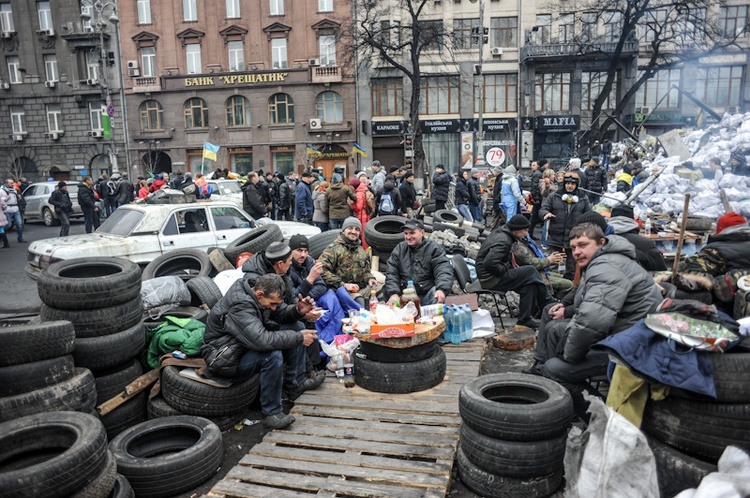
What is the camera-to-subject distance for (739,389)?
10.3 feet

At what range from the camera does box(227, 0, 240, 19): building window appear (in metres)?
37.3

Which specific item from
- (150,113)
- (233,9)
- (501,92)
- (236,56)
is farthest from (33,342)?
(233,9)

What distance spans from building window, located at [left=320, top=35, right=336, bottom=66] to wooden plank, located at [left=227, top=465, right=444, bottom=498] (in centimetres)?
3575

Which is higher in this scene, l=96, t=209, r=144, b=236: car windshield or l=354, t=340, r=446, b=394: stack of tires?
l=96, t=209, r=144, b=236: car windshield

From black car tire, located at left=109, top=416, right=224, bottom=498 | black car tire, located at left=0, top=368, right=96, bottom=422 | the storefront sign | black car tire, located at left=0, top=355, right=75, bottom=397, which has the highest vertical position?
the storefront sign

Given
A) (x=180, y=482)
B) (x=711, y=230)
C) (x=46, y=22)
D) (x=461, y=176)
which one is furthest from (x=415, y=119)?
(x=46, y=22)

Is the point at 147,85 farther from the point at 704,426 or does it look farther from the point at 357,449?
the point at 704,426

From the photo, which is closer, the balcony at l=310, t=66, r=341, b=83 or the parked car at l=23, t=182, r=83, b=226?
the parked car at l=23, t=182, r=83, b=226

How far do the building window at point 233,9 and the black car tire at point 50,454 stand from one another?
38603 mm

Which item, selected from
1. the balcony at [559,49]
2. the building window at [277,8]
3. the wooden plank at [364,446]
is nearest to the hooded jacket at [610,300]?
the wooden plank at [364,446]

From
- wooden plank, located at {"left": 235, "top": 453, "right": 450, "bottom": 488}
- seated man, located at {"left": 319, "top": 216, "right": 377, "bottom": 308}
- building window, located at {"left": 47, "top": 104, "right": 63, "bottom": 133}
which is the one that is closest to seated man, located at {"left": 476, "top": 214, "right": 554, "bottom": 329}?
seated man, located at {"left": 319, "top": 216, "right": 377, "bottom": 308}

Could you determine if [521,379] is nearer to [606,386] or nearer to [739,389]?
[606,386]

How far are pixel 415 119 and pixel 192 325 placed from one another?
843 inches

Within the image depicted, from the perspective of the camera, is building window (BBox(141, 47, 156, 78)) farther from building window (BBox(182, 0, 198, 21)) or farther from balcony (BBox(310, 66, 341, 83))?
balcony (BBox(310, 66, 341, 83))
